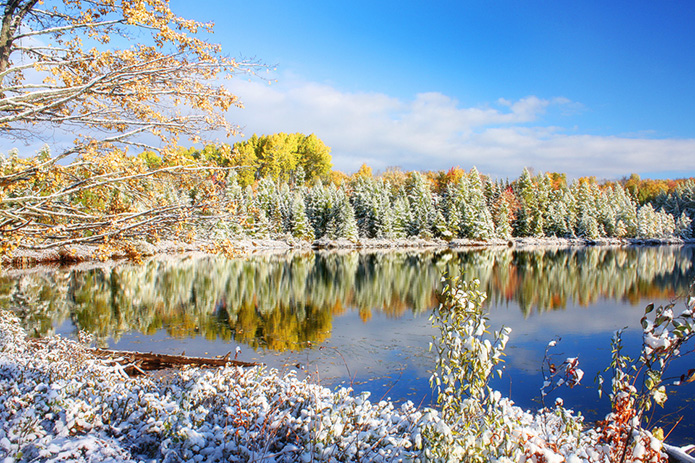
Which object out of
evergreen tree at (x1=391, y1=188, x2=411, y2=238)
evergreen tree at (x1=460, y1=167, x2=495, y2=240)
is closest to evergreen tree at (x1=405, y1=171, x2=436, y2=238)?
evergreen tree at (x1=391, y1=188, x2=411, y2=238)

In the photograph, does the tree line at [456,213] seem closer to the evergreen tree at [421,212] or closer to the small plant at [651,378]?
the evergreen tree at [421,212]

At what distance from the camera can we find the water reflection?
40.2 ft

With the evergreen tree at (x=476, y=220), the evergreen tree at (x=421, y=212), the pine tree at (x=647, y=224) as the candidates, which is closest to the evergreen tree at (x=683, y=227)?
the pine tree at (x=647, y=224)

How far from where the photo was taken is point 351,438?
11.1 ft

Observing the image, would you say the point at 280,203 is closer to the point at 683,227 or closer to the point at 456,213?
the point at 456,213

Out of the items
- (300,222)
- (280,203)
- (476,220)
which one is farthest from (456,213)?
(280,203)

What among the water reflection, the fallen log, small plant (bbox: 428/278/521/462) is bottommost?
the water reflection

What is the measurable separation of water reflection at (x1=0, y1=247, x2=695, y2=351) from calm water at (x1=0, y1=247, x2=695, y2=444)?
0.06 metres

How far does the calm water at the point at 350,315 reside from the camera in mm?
8383

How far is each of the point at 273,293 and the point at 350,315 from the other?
4718mm

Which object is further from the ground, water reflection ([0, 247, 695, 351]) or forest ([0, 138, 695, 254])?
forest ([0, 138, 695, 254])

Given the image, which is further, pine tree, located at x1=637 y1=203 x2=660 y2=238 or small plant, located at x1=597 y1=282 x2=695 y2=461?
pine tree, located at x1=637 y1=203 x2=660 y2=238

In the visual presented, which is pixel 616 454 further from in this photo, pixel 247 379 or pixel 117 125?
pixel 117 125

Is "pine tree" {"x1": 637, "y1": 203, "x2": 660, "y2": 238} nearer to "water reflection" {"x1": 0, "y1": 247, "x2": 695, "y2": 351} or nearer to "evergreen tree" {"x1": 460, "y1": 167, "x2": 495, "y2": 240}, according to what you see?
"evergreen tree" {"x1": 460, "y1": 167, "x2": 495, "y2": 240}
